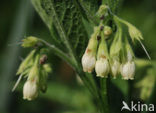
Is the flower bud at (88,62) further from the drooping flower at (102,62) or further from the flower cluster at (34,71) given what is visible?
the flower cluster at (34,71)

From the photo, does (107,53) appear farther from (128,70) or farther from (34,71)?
(34,71)

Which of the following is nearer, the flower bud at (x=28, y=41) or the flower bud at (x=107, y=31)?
the flower bud at (x=107, y=31)

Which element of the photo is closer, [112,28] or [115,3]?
[115,3]

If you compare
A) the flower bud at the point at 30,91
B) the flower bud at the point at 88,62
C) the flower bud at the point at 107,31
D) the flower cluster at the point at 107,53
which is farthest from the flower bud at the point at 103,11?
the flower bud at the point at 30,91

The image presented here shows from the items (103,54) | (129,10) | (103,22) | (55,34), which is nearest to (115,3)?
(103,22)

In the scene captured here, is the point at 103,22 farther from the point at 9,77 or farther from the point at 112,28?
the point at 9,77

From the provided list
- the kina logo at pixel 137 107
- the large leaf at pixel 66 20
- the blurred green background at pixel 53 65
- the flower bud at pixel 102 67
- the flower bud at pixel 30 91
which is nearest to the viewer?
the flower bud at pixel 102 67

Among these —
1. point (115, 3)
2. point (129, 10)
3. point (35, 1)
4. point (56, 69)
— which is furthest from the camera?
point (129, 10)
